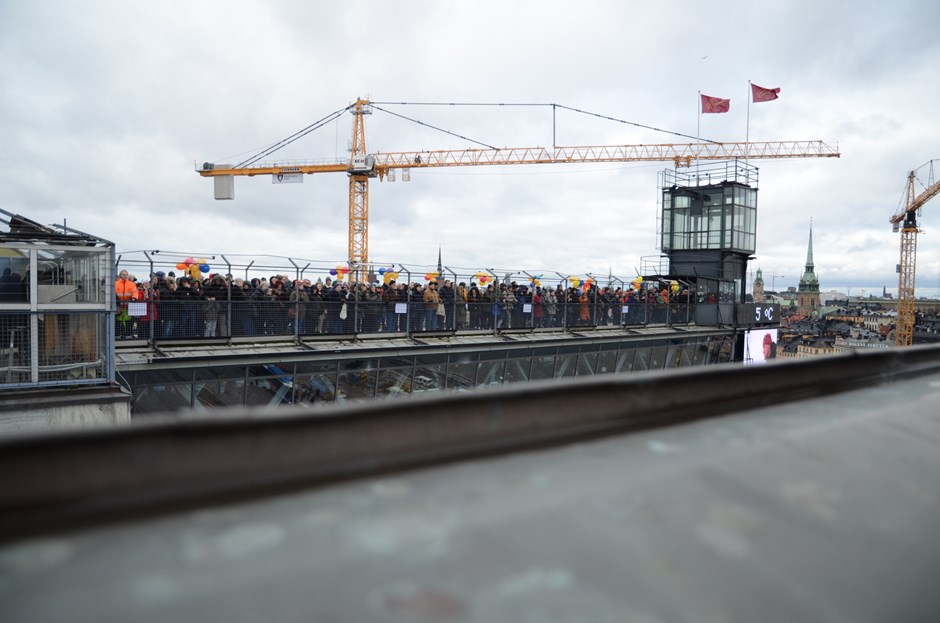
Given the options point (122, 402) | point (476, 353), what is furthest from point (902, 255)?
point (122, 402)

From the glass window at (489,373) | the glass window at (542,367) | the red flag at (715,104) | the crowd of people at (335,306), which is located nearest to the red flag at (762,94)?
the red flag at (715,104)

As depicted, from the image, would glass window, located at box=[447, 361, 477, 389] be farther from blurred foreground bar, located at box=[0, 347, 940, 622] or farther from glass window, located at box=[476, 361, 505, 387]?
blurred foreground bar, located at box=[0, 347, 940, 622]

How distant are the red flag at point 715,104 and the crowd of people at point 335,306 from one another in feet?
133

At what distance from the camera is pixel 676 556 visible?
1857mm

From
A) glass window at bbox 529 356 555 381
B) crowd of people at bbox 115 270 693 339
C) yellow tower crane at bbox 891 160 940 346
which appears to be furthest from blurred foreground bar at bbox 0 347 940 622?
yellow tower crane at bbox 891 160 940 346

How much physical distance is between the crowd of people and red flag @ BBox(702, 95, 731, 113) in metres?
40.7

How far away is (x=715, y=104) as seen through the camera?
2552 inches

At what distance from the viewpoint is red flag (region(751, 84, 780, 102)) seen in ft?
200

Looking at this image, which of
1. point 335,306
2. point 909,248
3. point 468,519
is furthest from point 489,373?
point 909,248

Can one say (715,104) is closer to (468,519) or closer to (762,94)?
(762,94)

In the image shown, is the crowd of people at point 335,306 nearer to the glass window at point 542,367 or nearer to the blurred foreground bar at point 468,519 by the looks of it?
the glass window at point 542,367

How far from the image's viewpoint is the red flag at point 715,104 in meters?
64.5

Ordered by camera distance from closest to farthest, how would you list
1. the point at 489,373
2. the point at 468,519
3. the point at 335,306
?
the point at 468,519
the point at 335,306
the point at 489,373

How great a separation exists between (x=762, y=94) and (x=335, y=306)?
178ft
